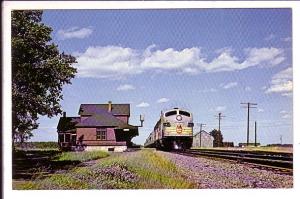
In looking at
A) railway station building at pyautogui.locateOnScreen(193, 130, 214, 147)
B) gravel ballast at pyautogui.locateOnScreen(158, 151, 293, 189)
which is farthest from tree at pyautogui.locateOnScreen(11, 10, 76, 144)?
railway station building at pyautogui.locateOnScreen(193, 130, 214, 147)

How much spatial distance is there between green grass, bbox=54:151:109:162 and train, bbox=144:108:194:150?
0.41 meters

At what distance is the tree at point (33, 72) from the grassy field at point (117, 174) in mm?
421

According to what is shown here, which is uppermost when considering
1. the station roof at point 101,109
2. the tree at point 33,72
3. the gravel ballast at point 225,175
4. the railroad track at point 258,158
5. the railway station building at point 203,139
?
the tree at point 33,72

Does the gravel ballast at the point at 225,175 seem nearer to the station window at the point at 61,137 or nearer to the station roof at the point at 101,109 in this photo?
the station roof at the point at 101,109

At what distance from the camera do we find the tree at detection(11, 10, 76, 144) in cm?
449

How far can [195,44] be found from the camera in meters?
4.51

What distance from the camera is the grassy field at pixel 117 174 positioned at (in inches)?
180

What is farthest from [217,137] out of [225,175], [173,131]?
[173,131]

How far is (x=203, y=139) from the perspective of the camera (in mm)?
4629

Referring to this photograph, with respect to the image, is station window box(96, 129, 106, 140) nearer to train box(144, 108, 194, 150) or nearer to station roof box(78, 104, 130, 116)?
station roof box(78, 104, 130, 116)

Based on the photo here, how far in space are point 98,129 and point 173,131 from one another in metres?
0.69

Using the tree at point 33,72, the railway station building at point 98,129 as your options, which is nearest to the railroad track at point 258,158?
the railway station building at point 98,129
